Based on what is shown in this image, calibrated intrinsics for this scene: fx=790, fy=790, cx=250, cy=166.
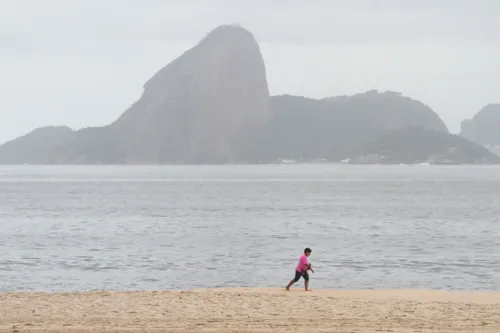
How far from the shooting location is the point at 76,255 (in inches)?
1703

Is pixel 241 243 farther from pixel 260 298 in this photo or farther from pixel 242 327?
pixel 242 327

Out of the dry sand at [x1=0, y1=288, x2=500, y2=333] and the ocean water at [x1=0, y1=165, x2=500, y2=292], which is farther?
the ocean water at [x1=0, y1=165, x2=500, y2=292]

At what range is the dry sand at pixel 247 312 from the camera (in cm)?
1780

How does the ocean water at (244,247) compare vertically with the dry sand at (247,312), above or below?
below

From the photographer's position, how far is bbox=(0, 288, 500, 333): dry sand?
58.4ft

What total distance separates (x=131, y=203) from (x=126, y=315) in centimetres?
8182

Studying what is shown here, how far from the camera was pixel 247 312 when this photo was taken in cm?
1997

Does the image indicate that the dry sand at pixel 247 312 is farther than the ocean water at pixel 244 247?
No

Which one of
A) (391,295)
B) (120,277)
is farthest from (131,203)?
(391,295)

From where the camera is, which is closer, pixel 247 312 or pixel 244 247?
pixel 247 312

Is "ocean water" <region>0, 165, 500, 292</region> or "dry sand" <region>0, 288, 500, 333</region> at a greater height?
"dry sand" <region>0, 288, 500, 333</region>

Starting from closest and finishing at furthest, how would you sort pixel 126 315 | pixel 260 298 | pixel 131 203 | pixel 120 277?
pixel 126 315 → pixel 260 298 → pixel 120 277 → pixel 131 203

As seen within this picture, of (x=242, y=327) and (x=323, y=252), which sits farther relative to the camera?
(x=323, y=252)

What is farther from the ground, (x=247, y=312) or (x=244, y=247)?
(x=247, y=312)
